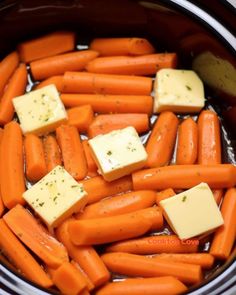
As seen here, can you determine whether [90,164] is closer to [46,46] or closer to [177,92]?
[177,92]

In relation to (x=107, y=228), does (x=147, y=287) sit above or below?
below

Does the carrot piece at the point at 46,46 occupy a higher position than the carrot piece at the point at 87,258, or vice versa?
the carrot piece at the point at 46,46

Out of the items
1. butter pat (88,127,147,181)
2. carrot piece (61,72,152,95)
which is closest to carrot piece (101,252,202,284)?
butter pat (88,127,147,181)

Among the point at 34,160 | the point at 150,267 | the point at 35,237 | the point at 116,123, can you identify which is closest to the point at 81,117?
the point at 116,123

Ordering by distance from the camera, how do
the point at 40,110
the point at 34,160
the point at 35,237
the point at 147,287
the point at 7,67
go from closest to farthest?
the point at 147,287, the point at 35,237, the point at 34,160, the point at 40,110, the point at 7,67

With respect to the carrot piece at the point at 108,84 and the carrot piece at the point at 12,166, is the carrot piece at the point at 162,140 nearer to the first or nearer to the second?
the carrot piece at the point at 108,84

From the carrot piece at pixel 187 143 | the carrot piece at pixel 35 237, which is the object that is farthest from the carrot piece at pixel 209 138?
the carrot piece at pixel 35 237

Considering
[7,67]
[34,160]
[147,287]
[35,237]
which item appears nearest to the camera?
[147,287]
